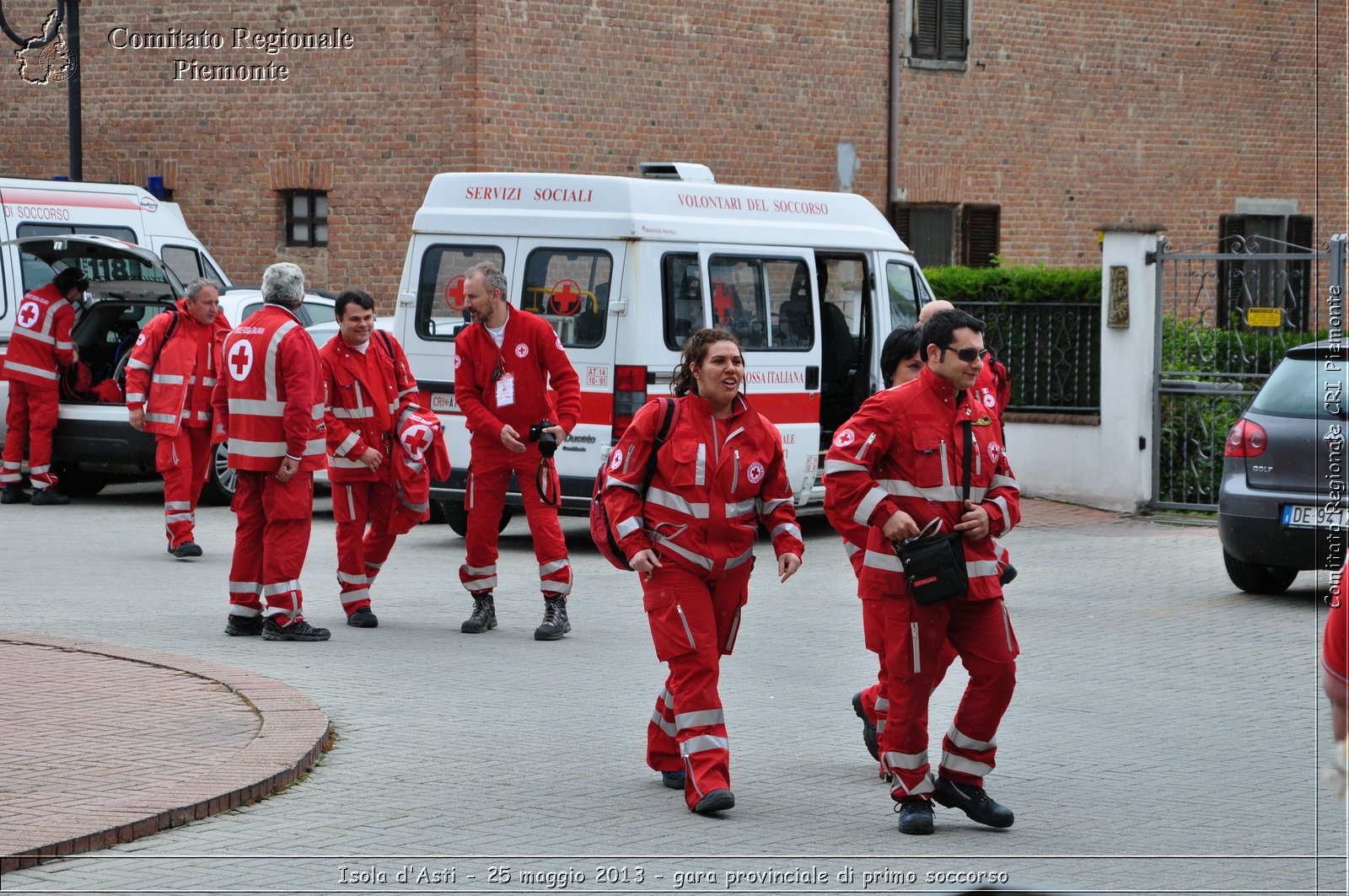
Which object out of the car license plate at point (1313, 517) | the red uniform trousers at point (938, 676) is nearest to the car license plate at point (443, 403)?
the car license plate at point (1313, 517)

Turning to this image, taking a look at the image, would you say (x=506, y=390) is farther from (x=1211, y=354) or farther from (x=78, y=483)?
(x=78, y=483)

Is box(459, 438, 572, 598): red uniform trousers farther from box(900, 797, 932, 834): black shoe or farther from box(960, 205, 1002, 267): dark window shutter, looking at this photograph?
box(960, 205, 1002, 267): dark window shutter

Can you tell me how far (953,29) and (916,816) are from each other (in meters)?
19.3

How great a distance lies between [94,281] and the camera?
16.3 m

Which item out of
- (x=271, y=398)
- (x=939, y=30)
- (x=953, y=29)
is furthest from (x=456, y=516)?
(x=953, y=29)

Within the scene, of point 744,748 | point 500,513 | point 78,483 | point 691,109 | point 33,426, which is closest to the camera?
point 744,748

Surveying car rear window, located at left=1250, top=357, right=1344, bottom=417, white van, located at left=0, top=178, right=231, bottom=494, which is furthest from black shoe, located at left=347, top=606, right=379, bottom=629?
white van, located at left=0, top=178, right=231, bottom=494

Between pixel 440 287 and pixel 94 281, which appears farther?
pixel 94 281

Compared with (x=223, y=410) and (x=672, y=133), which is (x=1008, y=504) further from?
(x=672, y=133)

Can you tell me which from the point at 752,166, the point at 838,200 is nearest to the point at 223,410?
the point at 838,200

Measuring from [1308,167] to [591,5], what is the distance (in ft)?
42.9

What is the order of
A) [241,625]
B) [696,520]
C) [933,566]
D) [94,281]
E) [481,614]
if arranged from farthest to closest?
[94,281]
[481,614]
[241,625]
[696,520]
[933,566]

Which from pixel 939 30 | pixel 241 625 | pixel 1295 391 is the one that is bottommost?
pixel 241 625

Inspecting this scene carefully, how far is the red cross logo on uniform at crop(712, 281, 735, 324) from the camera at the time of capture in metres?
13.3
